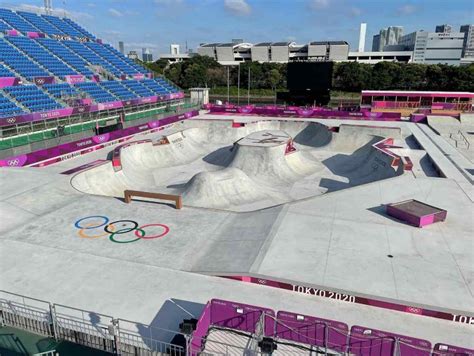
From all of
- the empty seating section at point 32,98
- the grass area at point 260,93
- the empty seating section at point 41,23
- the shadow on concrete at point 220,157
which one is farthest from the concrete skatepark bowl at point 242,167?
the grass area at point 260,93

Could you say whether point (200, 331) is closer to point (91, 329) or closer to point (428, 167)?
point (91, 329)

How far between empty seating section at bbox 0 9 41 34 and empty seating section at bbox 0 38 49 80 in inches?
218

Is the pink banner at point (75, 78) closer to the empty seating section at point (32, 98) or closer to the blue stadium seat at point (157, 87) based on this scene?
the empty seating section at point (32, 98)

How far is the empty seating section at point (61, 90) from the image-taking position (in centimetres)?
3709

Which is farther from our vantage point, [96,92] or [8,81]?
[96,92]

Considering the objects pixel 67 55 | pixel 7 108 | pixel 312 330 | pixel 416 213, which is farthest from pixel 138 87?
pixel 312 330

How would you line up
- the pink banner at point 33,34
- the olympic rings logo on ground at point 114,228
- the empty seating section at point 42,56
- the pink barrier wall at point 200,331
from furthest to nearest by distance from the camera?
the pink banner at point 33,34 → the empty seating section at point 42,56 → the olympic rings logo on ground at point 114,228 → the pink barrier wall at point 200,331

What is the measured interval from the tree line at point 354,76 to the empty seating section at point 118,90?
1705 inches

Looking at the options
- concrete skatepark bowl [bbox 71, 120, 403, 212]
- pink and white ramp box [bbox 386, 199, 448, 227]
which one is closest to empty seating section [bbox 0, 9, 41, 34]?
concrete skatepark bowl [bbox 71, 120, 403, 212]

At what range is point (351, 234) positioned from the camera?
571 inches

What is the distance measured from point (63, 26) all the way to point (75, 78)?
1775 centimetres

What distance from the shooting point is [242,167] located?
2973 centimetres

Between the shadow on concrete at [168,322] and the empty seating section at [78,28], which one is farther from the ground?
the empty seating section at [78,28]

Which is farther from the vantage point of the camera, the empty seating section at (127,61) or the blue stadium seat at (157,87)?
the empty seating section at (127,61)
